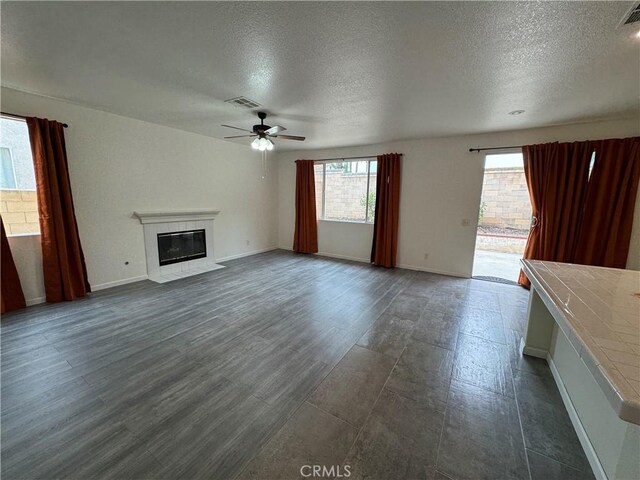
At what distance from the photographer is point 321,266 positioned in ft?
17.0

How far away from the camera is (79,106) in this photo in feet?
10.7

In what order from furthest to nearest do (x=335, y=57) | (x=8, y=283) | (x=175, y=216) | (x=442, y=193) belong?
(x=442, y=193)
(x=175, y=216)
(x=8, y=283)
(x=335, y=57)

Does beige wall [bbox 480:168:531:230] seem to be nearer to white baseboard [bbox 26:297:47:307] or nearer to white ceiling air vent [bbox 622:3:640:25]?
white ceiling air vent [bbox 622:3:640:25]

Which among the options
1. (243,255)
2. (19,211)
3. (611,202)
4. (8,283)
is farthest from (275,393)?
(611,202)

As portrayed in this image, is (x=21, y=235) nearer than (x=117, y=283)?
Yes

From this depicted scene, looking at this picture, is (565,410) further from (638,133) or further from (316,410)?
(638,133)

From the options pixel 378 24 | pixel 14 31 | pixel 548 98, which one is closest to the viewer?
pixel 378 24

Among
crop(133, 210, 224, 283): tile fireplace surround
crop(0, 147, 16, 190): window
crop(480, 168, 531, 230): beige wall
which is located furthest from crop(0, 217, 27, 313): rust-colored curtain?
crop(480, 168, 531, 230): beige wall

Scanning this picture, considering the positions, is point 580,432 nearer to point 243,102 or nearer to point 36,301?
point 243,102

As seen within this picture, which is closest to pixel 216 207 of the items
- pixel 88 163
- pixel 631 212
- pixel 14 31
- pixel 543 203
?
pixel 88 163

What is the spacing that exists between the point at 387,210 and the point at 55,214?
5073mm

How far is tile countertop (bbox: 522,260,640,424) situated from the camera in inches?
32.7

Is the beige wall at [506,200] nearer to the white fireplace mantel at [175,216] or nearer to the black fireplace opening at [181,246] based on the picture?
the white fireplace mantel at [175,216]

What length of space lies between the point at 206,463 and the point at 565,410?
7.56 ft
